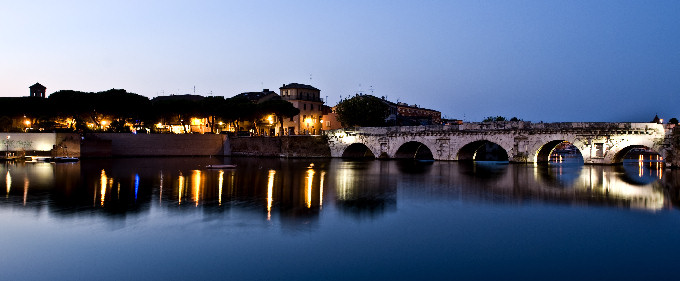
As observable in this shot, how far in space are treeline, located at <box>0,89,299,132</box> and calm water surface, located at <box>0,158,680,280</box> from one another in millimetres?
36039

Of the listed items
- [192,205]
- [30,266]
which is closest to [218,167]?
[192,205]

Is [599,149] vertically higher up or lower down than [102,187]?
higher up

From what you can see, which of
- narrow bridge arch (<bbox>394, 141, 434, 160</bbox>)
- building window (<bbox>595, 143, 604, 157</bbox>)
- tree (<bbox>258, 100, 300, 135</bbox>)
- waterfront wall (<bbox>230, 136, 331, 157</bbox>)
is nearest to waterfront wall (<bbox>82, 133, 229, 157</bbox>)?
waterfront wall (<bbox>230, 136, 331, 157</bbox>)

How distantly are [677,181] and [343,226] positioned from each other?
23.6m

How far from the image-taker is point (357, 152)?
65812mm

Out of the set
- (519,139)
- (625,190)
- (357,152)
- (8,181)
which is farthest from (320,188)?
(357,152)

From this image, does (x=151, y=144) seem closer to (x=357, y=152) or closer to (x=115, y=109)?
(x=115, y=109)

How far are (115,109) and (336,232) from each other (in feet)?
176

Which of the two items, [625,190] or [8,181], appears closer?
[625,190]

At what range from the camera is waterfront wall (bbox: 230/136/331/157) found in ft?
209

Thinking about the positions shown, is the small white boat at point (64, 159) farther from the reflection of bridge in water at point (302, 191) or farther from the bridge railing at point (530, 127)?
the bridge railing at point (530, 127)

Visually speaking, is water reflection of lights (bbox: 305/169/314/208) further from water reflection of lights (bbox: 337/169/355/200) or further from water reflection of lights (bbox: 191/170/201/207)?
water reflection of lights (bbox: 191/170/201/207)

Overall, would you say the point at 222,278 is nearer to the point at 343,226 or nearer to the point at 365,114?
the point at 343,226

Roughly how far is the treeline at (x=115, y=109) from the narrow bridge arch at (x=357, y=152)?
11.7 m
